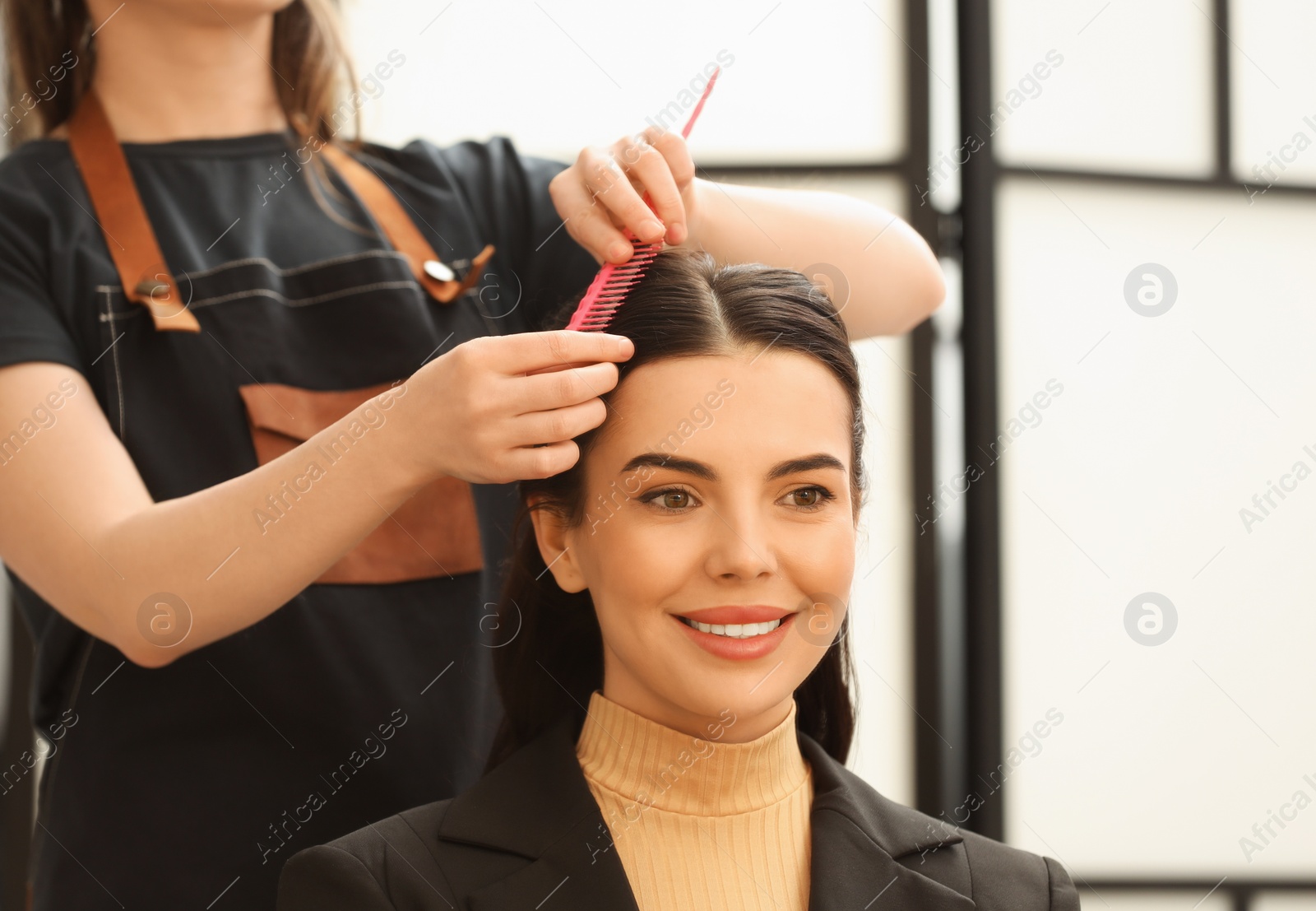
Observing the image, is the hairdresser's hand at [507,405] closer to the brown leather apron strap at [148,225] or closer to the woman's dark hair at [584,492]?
the woman's dark hair at [584,492]

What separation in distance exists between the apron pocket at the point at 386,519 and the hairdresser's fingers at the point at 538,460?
0.36 meters

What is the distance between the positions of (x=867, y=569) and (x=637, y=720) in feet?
3.19

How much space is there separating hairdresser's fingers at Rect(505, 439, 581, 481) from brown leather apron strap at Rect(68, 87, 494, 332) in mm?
483

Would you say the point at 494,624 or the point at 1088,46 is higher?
the point at 1088,46

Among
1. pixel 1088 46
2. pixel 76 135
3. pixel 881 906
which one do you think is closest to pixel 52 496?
pixel 76 135

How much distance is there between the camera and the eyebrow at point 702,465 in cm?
112

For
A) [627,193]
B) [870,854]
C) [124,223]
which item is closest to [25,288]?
[124,223]

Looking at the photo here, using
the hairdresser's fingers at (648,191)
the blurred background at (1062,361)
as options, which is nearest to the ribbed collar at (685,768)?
the hairdresser's fingers at (648,191)

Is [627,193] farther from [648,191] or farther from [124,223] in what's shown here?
[124,223]

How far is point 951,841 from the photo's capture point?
4.03ft

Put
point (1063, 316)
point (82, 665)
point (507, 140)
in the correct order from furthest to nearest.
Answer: point (1063, 316)
point (507, 140)
point (82, 665)

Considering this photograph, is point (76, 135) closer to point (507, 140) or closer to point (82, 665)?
point (507, 140)

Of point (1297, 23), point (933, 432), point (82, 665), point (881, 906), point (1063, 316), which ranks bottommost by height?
point (82, 665)

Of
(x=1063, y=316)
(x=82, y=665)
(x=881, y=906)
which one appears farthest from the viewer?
(x=1063, y=316)
